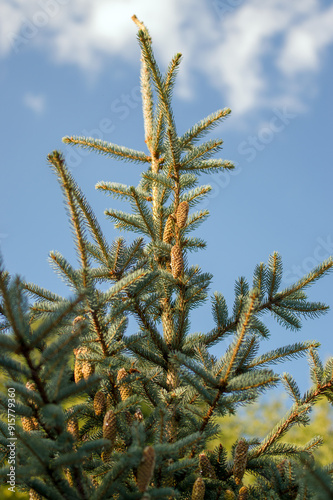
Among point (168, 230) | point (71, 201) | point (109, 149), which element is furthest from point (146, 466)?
point (109, 149)

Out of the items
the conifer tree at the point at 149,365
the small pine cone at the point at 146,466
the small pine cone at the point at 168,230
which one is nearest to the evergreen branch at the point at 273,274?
the conifer tree at the point at 149,365

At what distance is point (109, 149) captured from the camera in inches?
151

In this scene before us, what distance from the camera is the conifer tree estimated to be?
175 centimetres

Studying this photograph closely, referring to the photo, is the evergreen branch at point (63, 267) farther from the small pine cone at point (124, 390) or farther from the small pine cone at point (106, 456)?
the small pine cone at point (106, 456)

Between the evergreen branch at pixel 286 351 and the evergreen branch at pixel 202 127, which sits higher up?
the evergreen branch at pixel 202 127

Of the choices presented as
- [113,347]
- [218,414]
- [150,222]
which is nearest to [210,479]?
[218,414]

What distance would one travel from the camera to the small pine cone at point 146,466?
169 centimetres

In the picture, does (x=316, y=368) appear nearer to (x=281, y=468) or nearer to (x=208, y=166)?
(x=281, y=468)

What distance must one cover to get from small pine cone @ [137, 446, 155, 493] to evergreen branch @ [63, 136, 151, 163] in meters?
2.70

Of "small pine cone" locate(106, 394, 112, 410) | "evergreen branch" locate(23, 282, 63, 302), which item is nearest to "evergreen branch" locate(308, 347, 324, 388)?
"small pine cone" locate(106, 394, 112, 410)

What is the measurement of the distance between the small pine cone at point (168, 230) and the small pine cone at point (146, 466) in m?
1.90

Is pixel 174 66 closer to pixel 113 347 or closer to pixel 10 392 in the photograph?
pixel 113 347

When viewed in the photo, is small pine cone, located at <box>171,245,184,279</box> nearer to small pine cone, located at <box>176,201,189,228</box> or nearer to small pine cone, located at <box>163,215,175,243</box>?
small pine cone, located at <box>176,201,189,228</box>

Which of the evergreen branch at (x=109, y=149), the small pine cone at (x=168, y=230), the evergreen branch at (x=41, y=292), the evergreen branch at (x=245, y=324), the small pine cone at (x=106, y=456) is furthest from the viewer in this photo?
the evergreen branch at (x=109, y=149)
